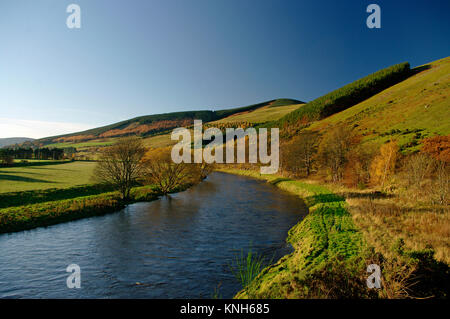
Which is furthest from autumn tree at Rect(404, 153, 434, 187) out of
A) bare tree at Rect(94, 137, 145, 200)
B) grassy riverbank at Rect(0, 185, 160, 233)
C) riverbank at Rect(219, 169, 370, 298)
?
bare tree at Rect(94, 137, 145, 200)

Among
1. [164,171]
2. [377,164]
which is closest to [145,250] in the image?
[164,171]

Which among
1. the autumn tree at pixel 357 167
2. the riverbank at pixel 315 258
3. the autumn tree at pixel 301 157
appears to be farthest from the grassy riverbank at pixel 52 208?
the autumn tree at pixel 301 157

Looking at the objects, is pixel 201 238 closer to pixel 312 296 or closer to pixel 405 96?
pixel 312 296

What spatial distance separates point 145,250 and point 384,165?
39.0 metres

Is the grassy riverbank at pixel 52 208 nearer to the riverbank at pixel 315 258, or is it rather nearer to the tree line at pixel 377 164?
the riverbank at pixel 315 258

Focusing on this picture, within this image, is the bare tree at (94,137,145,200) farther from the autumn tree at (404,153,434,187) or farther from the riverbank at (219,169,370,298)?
the autumn tree at (404,153,434,187)

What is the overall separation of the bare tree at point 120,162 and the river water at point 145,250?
6.89 meters

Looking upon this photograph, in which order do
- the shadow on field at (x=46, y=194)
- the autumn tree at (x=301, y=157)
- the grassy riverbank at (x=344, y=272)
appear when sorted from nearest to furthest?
the grassy riverbank at (x=344, y=272) → the shadow on field at (x=46, y=194) → the autumn tree at (x=301, y=157)

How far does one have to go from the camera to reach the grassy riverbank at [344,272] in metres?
8.61

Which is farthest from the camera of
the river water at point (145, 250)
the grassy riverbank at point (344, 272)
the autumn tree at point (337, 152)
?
the autumn tree at point (337, 152)

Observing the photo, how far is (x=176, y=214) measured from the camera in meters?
29.5

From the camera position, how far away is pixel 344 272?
977 centimetres
